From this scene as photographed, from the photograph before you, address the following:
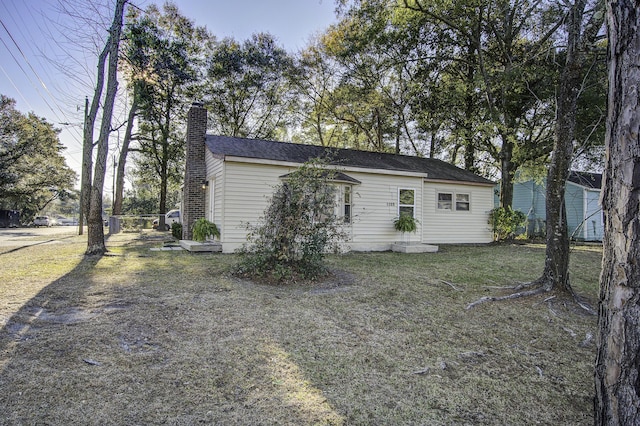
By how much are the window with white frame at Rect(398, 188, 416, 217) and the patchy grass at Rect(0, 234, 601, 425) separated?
20.5 feet

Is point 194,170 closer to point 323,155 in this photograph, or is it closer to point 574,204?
point 323,155

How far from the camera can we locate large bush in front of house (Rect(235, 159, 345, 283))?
6.07 metres

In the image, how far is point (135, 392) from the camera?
7.92ft

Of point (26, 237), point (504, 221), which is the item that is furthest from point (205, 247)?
point (26, 237)

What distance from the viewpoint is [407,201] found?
39.9ft

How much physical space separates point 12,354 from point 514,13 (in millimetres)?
17396

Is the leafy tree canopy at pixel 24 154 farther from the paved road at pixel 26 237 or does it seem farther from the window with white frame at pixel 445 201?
the window with white frame at pixel 445 201

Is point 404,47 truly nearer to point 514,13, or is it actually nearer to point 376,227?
point 514,13

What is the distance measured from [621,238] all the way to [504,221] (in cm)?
1330

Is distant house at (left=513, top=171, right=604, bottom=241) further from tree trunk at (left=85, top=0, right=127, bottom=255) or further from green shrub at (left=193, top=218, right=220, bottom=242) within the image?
tree trunk at (left=85, top=0, right=127, bottom=255)

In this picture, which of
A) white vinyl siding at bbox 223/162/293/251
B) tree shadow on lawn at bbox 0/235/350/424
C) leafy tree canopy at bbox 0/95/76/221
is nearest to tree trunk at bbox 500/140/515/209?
white vinyl siding at bbox 223/162/293/251

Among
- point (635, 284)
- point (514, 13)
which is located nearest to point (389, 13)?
point (514, 13)

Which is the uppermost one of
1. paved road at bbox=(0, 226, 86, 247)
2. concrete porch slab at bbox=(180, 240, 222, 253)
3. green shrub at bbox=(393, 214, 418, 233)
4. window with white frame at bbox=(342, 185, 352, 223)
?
window with white frame at bbox=(342, 185, 352, 223)

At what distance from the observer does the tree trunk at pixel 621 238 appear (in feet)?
6.20
